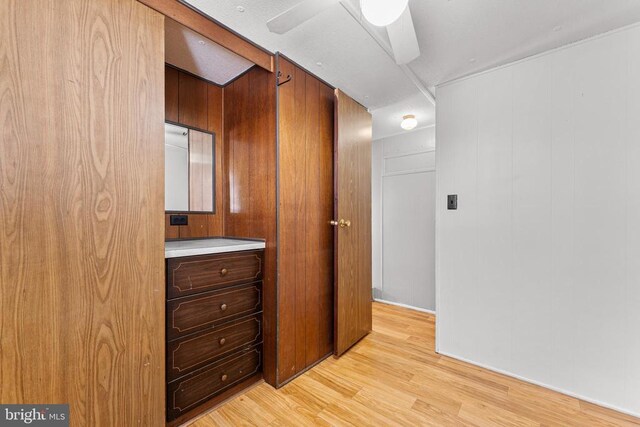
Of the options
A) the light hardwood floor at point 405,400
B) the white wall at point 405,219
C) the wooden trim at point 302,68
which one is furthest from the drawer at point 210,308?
the white wall at point 405,219

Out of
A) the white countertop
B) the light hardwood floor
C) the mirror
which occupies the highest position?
the mirror

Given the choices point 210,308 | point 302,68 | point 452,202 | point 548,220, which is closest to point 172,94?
point 302,68

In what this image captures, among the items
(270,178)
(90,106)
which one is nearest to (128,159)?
(90,106)

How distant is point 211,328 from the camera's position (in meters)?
1.53

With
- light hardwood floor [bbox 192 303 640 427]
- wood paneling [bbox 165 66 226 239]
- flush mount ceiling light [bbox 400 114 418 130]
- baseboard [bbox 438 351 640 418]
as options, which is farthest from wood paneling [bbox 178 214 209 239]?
flush mount ceiling light [bbox 400 114 418 130]

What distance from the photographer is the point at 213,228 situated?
6.79ft

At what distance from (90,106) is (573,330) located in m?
2.92

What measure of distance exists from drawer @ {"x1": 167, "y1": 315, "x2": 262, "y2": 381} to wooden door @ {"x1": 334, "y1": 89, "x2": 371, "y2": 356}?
2.34ft

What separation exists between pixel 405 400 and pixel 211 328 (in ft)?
4.21

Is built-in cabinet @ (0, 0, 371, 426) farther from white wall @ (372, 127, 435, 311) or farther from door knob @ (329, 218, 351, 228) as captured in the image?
white wall @ (372, 127, 435, 311)

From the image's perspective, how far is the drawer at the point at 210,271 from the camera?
1369 millimetres

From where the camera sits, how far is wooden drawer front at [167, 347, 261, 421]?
138cm

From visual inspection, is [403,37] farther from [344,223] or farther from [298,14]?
[344,223]

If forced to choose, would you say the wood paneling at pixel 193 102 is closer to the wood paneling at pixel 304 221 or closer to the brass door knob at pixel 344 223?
the wood paneling at pixel 304 221
